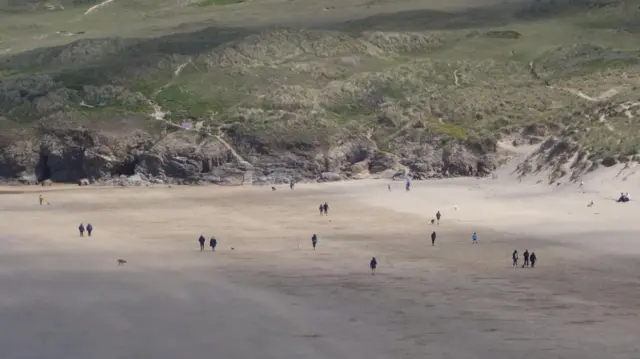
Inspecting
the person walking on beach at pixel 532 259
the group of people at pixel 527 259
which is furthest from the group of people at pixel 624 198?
the person walking on beach at pixel 532 259

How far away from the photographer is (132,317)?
30703mm

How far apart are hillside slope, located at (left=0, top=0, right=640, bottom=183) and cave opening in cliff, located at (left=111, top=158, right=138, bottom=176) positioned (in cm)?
16

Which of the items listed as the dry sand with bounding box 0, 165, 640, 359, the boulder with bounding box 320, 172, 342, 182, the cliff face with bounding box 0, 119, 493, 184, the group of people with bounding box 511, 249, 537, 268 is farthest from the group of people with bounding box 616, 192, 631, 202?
the boulder with bounding box 320, 172, 342, 182

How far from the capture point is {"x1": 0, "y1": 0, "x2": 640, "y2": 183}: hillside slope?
80812mm

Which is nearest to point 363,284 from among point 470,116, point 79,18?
point 470,116

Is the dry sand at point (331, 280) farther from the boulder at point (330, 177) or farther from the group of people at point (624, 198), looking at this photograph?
the boulder at point (330, 177)

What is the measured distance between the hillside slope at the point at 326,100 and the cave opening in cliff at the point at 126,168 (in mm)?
159

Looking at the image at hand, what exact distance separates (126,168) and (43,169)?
7.15 m

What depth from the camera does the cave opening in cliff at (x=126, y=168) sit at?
276 ft

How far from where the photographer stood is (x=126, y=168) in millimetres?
84625

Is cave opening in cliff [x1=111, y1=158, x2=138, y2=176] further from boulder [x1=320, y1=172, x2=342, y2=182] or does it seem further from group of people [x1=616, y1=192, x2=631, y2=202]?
group of people [x1=616, y1=192, x2=631, y2=202]

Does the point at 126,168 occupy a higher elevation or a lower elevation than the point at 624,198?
higher

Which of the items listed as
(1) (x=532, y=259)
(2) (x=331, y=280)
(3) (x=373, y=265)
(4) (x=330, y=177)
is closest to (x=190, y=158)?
(4) (x=330, y=177)

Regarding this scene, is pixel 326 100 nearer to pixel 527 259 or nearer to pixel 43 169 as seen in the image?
pixel 43 169
